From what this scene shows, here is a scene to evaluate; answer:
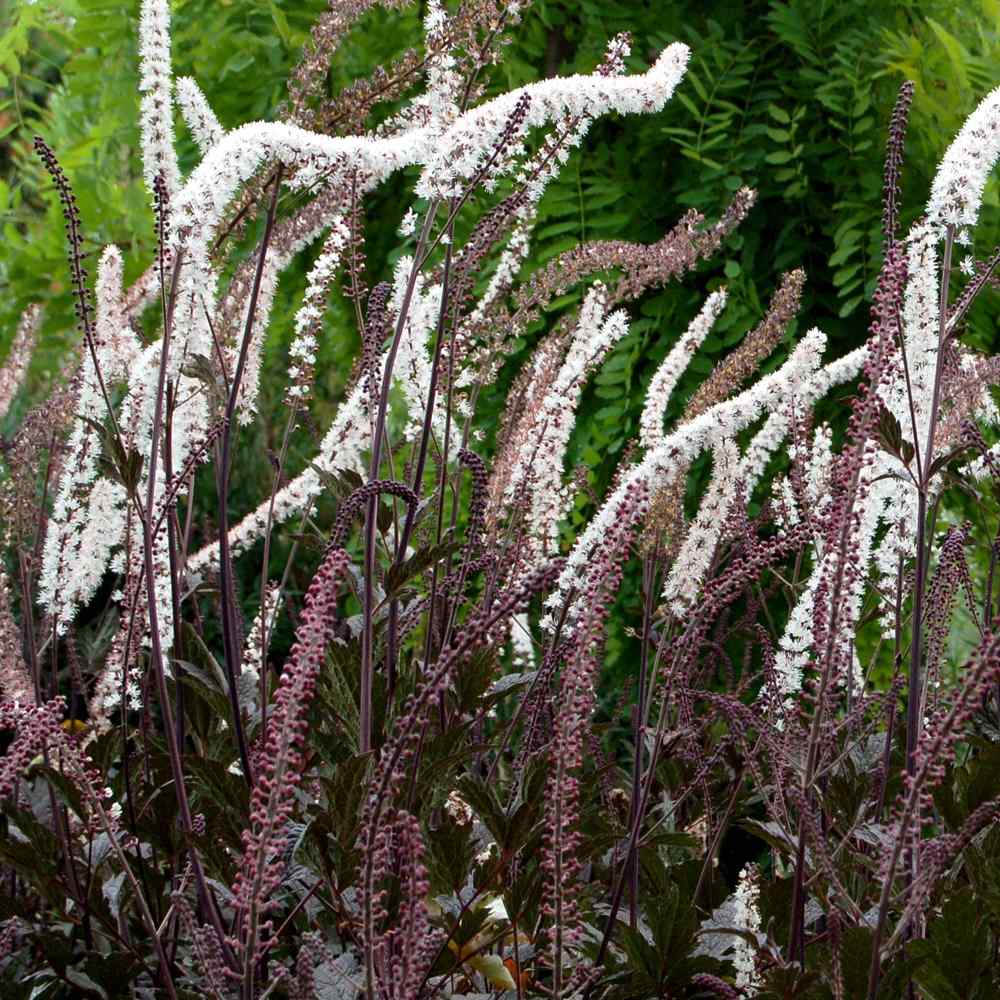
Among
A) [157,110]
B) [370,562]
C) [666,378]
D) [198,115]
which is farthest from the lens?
[666,378]

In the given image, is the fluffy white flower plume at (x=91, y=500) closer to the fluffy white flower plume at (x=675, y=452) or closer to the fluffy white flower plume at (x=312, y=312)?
the fluffy white flower plume at (x=312, y=312)

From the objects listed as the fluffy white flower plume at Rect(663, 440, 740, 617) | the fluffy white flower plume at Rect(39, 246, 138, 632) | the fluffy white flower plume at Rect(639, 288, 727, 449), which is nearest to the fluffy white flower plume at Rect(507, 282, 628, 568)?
the fluffy white flower plume at Rect(639, 288, 727, 449)

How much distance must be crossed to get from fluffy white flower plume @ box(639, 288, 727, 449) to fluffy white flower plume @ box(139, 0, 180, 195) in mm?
905

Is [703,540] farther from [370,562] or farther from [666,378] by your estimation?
[370,562]

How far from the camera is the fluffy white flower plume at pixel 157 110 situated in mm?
2143

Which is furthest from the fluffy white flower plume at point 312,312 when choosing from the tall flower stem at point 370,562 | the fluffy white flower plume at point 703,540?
the fluffy white flower plume at point 703,540

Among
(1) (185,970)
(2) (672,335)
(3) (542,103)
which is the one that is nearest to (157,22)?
(3) (542,103)

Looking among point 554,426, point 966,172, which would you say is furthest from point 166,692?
point 966,172

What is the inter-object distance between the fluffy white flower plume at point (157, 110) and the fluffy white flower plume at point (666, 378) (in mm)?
905

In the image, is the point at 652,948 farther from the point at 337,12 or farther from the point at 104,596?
the point at 104,596

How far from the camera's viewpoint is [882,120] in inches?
168

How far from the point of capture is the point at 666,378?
2740mm

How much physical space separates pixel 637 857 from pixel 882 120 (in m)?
2.84

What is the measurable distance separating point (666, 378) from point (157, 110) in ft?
3.53
